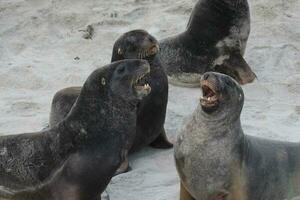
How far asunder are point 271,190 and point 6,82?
3543mm

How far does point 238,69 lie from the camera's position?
7.33 metres

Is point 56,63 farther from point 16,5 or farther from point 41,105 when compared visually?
point 16,5

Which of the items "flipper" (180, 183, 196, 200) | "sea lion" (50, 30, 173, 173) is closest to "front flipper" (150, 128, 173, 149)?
"sea lion" (50, 30, 173, 173)

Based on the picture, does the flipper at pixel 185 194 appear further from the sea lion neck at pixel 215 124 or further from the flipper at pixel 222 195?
the sea lion neck at pixel 215 124

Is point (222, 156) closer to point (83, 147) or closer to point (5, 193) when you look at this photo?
point (83, 147)

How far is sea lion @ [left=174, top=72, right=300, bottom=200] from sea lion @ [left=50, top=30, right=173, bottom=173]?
1.00 metres

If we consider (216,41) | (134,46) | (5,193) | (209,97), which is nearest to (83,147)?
(5,193)

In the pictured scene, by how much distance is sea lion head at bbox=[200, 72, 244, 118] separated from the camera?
4.84 m

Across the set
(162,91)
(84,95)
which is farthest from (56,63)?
(84,95)

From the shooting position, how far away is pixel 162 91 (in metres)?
6.01

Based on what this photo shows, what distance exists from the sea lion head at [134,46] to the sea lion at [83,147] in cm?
97

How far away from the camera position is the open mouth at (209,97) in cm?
482

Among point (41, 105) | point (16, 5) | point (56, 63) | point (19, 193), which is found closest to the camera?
point (19, 193)

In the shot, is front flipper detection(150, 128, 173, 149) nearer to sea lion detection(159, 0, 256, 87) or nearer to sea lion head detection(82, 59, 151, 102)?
sea lion head detection(82, 59, 151, 102)
